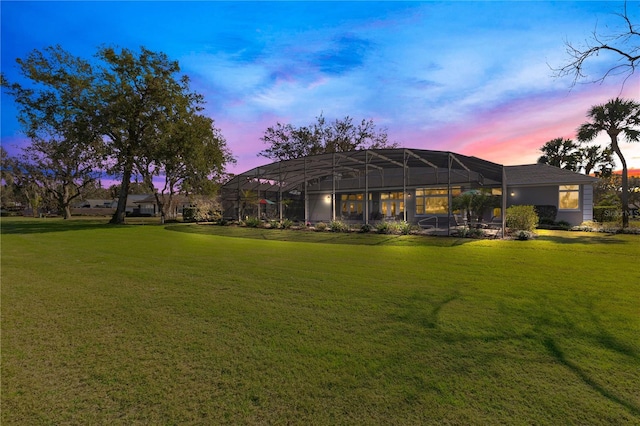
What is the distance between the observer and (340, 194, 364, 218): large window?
27031mm

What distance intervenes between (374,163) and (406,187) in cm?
530

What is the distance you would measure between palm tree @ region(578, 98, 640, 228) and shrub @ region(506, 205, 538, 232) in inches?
278

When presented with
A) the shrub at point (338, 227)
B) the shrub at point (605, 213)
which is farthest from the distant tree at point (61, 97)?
the shrub at point (605, 213)

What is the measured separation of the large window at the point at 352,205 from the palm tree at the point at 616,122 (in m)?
16.0

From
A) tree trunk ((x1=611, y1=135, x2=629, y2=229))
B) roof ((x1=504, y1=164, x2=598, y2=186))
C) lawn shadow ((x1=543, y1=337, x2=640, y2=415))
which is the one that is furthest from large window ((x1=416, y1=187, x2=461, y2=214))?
lawn shadow ((x1=543, y1=337, x2=640, y2=415))

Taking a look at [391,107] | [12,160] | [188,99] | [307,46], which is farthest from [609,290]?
[12,160]

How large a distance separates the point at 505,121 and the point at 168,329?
60.8 ft

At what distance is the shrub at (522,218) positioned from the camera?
1426 cm

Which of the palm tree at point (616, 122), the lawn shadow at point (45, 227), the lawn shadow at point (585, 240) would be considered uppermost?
the palm tree at point (616, 122)

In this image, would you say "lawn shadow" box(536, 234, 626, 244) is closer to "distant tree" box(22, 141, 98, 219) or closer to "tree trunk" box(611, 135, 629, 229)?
"tree trunk" box(611, 135, 629, 229)

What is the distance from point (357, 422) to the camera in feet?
6.59

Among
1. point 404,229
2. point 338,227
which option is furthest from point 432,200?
point 338,227

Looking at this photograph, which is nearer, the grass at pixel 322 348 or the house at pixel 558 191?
the grass at pixel 322 348

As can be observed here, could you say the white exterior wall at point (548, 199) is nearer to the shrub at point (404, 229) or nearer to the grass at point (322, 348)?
the shrub at point (404, 229)
